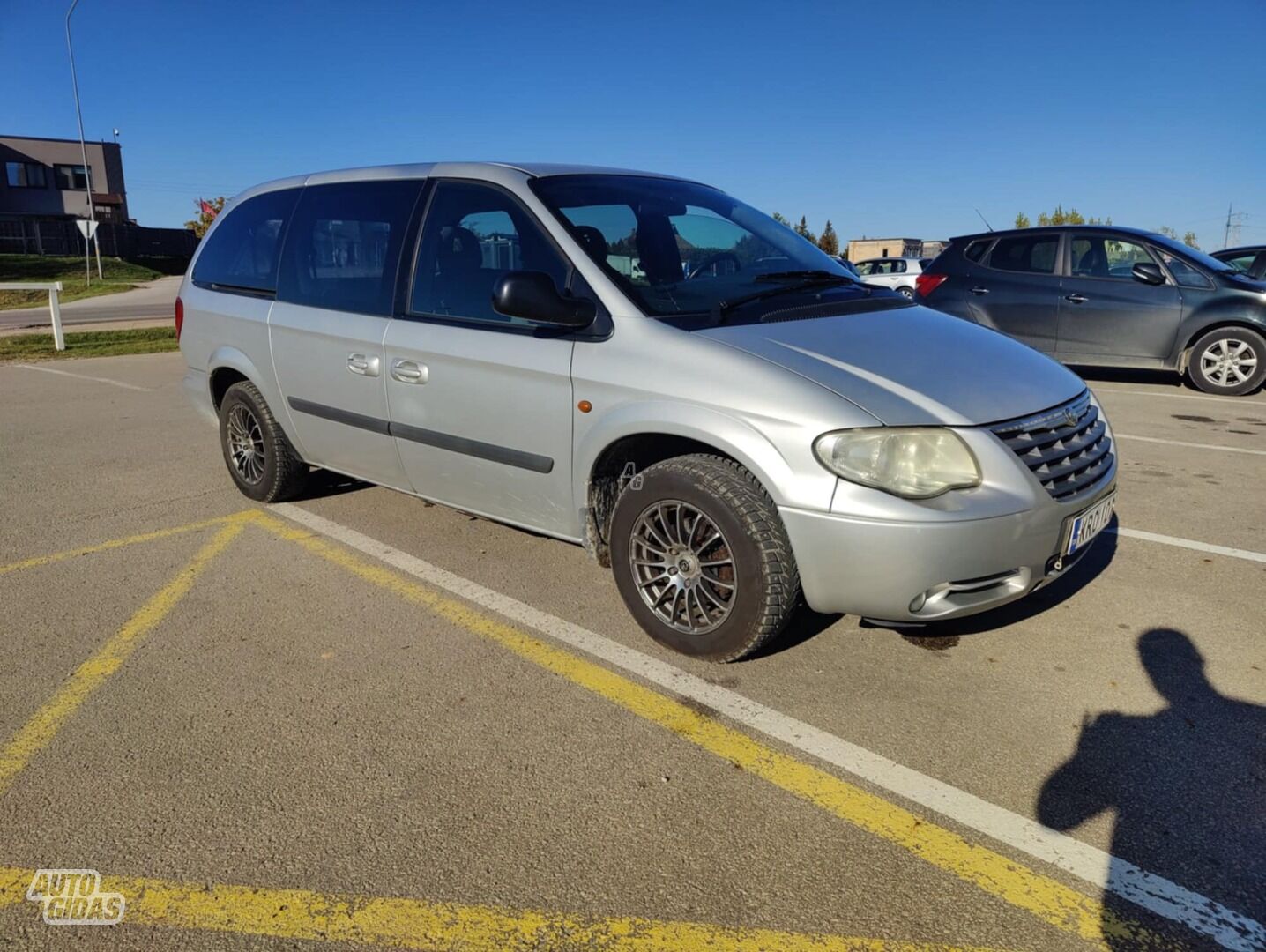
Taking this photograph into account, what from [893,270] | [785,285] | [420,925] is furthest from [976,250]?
[893,270]

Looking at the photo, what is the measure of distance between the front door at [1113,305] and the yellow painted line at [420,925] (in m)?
8.77

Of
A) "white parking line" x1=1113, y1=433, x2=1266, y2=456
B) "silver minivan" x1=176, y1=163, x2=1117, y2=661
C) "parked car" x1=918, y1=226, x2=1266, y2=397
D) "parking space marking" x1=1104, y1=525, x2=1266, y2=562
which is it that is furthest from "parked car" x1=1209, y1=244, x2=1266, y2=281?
"silver minivan" x1=176, y1=163, x2=1117, y2=661

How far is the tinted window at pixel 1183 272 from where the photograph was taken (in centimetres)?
898

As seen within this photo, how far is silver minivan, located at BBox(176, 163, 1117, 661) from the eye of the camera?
2.84m

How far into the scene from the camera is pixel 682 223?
13.3 feet

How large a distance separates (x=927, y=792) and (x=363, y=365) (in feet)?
9.93

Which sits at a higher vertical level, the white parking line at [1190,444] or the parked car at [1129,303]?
the parked car at [1129,303]

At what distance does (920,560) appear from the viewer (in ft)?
9.09

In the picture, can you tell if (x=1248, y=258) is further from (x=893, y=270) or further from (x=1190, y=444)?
(x=893, y=270)

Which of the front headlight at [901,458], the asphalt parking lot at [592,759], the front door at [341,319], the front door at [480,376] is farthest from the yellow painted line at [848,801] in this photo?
the front door at [341,319]

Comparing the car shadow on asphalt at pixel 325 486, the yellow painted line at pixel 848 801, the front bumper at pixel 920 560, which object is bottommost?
the yellow painted line at pixel 848 801

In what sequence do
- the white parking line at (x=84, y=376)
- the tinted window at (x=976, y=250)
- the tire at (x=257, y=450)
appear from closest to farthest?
the tire at (x=257, y=450)
the white parking line at (x=84, y=376)
the tinted window at (x=976, y=250)

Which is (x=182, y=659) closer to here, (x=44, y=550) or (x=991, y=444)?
(x=44, y=550)

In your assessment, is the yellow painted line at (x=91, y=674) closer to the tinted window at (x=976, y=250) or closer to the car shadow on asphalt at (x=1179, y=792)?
the car shadow on asphalt at (x=1179, y=792)
